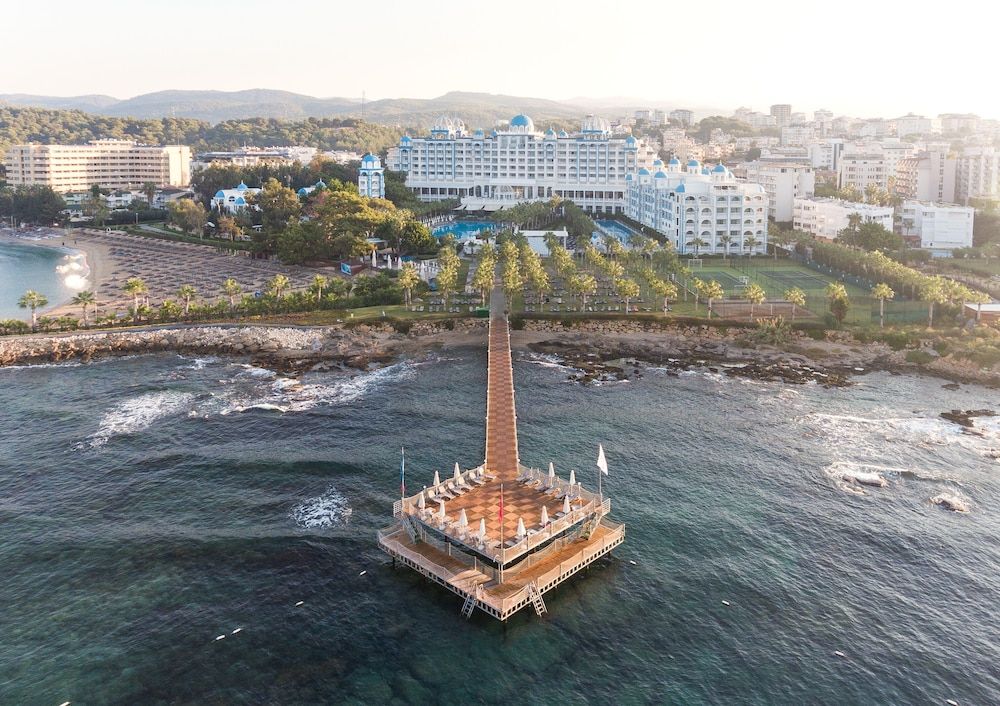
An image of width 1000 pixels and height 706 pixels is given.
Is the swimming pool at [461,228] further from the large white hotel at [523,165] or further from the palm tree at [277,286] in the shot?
the palm tree at [277,286]

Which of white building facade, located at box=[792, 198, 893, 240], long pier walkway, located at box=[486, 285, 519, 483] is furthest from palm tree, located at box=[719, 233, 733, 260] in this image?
long pier walkway, located at box=[486, 285, 519, 483]

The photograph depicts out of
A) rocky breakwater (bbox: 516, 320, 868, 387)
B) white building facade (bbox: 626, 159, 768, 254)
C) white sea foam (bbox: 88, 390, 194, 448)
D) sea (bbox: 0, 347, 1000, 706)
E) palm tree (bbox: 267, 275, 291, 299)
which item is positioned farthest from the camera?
white building facade (bbox: 626, 159, 768, 254)

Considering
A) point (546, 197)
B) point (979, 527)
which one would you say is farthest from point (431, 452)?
point (546, 197)

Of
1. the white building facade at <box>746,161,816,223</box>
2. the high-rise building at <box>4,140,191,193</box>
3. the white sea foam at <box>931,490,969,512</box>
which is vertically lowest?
the white sea foam at <box>931,490,969,512</box>

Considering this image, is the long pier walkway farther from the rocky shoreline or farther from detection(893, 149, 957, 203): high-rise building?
detection(893, 149, 957, 203): high-rise building

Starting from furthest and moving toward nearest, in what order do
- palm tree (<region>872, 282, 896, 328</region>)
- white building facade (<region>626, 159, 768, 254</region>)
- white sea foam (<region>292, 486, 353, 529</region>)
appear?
white building facade (<region>626, 159, 768, 254</region>) < palm tree (<region>872, 282, 896, 328</region>) < white sea foam (<region>292, 486, 353, 529</region>)

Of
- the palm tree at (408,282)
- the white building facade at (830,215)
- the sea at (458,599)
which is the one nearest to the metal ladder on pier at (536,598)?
the sea at (458,599)
